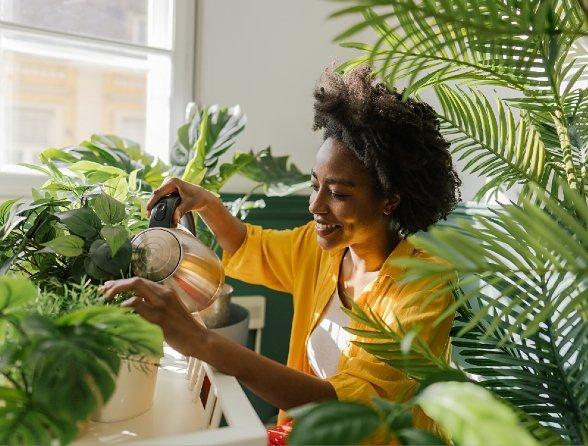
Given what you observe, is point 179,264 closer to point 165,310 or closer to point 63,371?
point 165,310

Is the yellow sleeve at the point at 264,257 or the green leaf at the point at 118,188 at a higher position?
the green leaf at the point at 118,188

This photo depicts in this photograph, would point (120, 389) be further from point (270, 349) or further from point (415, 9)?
point (270, 349)

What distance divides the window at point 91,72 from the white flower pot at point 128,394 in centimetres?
127

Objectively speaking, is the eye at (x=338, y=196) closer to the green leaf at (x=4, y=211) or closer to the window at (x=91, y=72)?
the green leaf at (x=4, y=211)

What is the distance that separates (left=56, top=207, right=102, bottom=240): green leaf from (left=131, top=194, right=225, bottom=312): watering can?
54 millimetres

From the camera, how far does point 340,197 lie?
107 centimetres

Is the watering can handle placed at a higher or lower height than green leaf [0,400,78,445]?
higher

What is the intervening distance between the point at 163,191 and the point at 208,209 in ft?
0.75

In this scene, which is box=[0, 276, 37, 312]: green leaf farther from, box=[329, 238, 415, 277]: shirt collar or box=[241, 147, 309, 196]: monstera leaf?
box=[241, 147, 309, 196]: monstera leaf

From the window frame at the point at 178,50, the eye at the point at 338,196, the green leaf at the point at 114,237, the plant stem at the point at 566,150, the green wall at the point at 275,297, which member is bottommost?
the green wall at the point at 275,297

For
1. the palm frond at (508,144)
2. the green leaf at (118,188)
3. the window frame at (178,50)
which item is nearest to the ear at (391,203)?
the palm frond at (508,144)

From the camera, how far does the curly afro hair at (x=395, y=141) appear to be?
41.5 inches

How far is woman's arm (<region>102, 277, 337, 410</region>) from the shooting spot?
26.1 inches

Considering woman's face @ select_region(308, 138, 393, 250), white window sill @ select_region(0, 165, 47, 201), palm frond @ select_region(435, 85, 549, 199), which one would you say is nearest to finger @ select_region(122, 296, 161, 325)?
woman's face @ select_region(308, 138, 393, 250)
